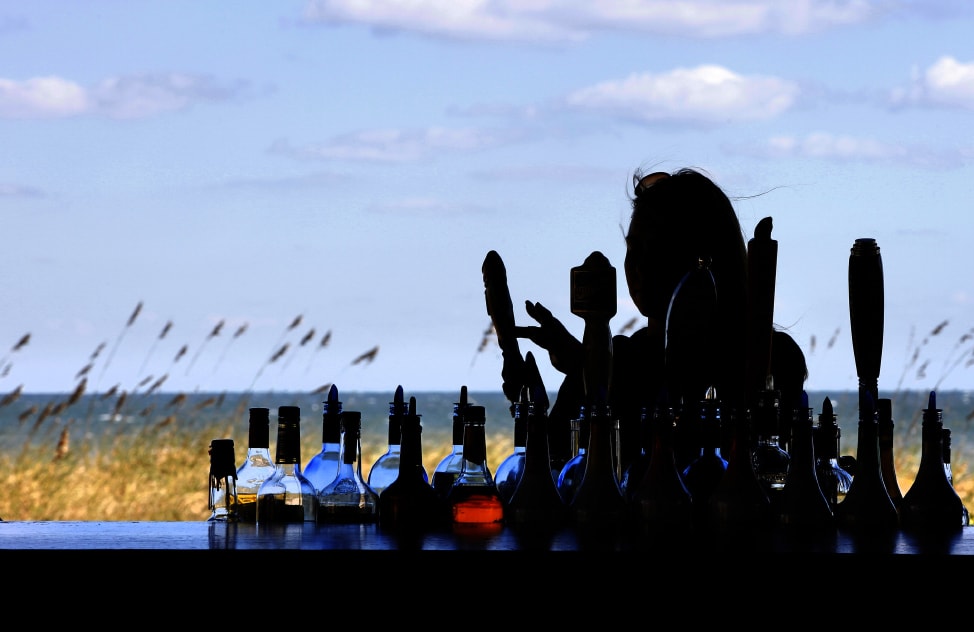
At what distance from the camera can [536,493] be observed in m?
1.70

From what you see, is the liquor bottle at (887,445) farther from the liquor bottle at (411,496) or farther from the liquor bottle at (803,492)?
the liquor bottle at (411,496)

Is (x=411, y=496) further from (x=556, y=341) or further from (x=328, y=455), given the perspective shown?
(x=556, y=341)

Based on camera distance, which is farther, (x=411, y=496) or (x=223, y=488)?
(x=223, y=488)

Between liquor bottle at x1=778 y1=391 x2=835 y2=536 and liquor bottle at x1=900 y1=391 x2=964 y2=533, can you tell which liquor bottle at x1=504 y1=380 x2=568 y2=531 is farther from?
liquor bottle at x1=900 y1=391 x2=964 y2=533

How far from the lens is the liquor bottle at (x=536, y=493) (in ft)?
5.53

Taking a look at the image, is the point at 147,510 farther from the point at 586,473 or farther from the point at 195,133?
the point at 195,133

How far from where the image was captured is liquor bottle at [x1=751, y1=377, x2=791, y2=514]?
1.77 m

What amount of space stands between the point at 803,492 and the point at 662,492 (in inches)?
6.8

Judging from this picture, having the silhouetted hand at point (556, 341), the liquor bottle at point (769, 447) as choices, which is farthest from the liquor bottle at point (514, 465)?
the liquor bottle at point (769, 447)

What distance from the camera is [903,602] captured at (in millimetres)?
1360

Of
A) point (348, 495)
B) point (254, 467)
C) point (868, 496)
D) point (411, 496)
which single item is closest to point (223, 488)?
point (254, 467)

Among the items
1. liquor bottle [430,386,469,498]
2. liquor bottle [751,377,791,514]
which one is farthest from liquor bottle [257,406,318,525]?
liquor bottle [751,377,791,514]

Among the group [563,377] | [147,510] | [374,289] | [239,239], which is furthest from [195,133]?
[563,377]

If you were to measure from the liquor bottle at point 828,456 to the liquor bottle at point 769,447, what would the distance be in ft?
0.16
